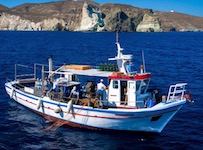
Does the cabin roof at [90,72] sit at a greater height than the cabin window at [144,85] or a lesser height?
greater

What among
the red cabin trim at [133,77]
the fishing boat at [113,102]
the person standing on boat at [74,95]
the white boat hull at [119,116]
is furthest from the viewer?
the person standing on boat at [74,95]

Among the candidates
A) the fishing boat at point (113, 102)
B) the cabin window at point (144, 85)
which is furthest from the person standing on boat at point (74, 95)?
the cabin window at point (144, 85)

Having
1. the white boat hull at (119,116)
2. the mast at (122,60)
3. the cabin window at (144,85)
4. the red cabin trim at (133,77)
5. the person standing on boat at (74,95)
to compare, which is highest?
the mast at (122,60)

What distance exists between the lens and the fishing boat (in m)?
25.2

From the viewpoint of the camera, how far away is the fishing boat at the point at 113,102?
25.2 meters

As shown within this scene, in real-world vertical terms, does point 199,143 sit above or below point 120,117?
below

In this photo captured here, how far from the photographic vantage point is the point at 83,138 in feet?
82.9

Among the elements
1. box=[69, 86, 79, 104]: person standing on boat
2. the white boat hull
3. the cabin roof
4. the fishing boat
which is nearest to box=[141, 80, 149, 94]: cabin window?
the fishing boat

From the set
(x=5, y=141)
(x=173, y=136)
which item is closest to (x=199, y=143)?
(x=173, y=136)

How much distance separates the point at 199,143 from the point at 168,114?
3.05 meters

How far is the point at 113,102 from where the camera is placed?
87.5ft

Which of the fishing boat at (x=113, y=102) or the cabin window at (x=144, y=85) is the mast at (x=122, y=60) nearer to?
the fishing boat at (x=113, y=102)

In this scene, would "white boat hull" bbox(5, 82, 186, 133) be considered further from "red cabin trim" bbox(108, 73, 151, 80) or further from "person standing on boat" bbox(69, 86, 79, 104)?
"red cabin trim" bbox(108, 73, 151, 80)

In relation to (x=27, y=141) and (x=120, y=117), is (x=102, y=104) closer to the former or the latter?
(x=120, y=117)
